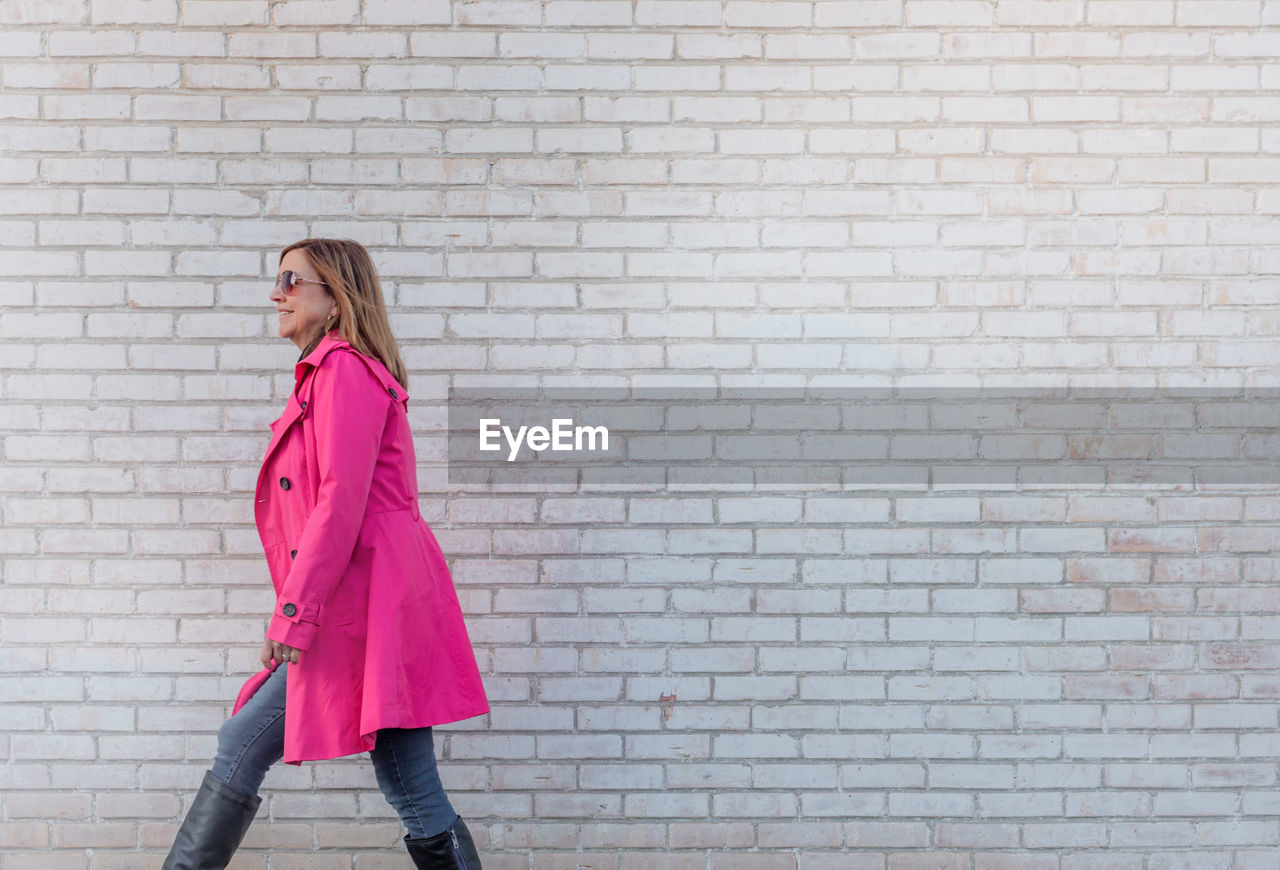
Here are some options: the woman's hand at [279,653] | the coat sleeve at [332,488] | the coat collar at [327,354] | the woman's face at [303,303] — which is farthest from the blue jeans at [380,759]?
the woman's face at [303,303]

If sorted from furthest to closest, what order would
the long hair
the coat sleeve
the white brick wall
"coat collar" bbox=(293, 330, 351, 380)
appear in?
the white brick wall, the long hair, "coat collar" bbox=(293, 330, 351, 380), the coat sleeve

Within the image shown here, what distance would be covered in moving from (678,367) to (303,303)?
1176 millimetres

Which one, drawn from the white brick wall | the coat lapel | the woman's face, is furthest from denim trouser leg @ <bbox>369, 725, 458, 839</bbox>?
the woman's face

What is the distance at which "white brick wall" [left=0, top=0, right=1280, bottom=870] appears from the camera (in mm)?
2975

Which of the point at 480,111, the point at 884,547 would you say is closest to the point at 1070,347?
the point at 884,547

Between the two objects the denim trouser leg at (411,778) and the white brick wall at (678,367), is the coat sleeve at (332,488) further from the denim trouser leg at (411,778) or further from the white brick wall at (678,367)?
the white brick wall at (678,367)

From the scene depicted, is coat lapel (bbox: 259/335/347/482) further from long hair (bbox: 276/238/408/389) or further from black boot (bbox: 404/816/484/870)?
black boot (bbox: 404/816/484/870)

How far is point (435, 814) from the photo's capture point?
7.84 feet

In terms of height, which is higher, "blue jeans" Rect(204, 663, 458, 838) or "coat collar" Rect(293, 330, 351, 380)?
"coat collar" Rect(293, 330, 351, 380)

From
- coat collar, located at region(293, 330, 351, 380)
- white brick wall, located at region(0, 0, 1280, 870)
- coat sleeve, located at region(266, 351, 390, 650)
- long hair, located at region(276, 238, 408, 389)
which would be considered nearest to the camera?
coat sleeve, located at region(266, 351, 390, 650)

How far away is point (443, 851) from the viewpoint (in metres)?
2.39

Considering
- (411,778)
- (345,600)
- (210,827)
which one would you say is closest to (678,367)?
(345,600)

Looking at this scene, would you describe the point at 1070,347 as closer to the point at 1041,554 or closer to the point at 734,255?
the point at 1041,554

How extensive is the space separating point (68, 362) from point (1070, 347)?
3311 millimetres
